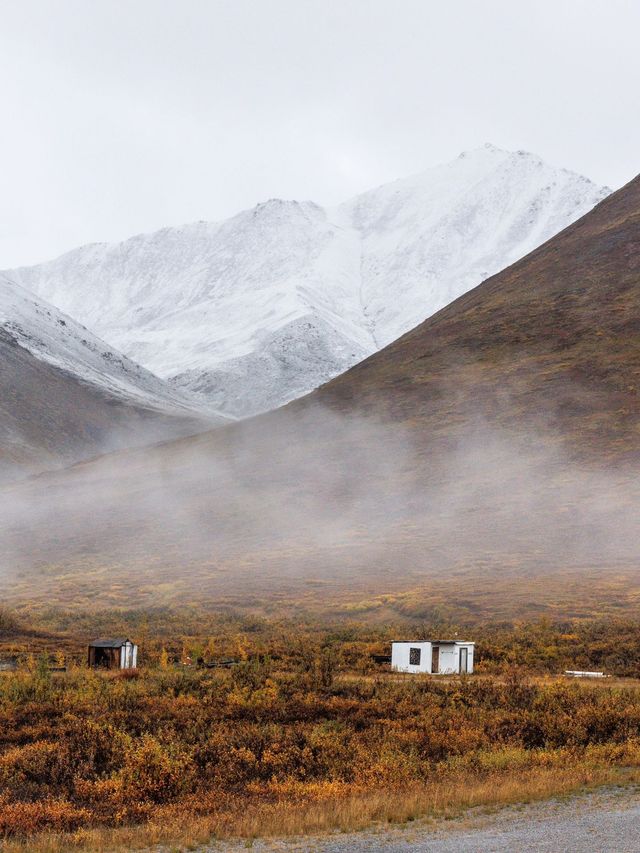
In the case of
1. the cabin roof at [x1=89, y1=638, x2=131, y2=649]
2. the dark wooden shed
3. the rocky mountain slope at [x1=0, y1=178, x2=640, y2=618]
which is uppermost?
the rocky mountain slope at [x1=0, y1=178, x2=640, y2=618]

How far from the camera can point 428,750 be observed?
687 inches

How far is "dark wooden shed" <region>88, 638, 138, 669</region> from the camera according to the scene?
102ft

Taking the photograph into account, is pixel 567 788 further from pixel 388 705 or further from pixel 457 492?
pixel 457 492

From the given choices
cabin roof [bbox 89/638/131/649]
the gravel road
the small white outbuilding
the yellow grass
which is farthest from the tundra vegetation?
cabin roof [bbox 89/638/131/649]

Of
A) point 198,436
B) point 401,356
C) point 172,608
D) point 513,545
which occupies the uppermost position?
point 401,356

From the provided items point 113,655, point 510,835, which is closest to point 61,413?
point 113,655

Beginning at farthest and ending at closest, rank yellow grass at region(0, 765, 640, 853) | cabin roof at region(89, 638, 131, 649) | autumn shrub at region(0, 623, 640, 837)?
cabin roof at region(89, 638, 131, 649)
autumn shrub at region(0, 623, 640, 837)
yellow grass at region(0, 765, 640, 853)

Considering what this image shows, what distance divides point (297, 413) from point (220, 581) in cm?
5568

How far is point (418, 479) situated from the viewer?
8938cm

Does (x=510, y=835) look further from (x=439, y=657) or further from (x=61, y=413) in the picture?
(x=61, y=413)

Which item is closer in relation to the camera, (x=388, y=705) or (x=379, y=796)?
(x=379, y=796)

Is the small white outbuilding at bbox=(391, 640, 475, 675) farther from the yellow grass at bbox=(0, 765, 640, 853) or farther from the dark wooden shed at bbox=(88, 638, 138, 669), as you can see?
the yellow grass at bbox=(0, 765, 640, 853)

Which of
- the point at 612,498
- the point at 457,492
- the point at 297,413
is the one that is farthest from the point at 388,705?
the point at 297,413

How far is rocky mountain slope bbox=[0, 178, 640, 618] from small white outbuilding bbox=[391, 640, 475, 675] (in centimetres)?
1876
